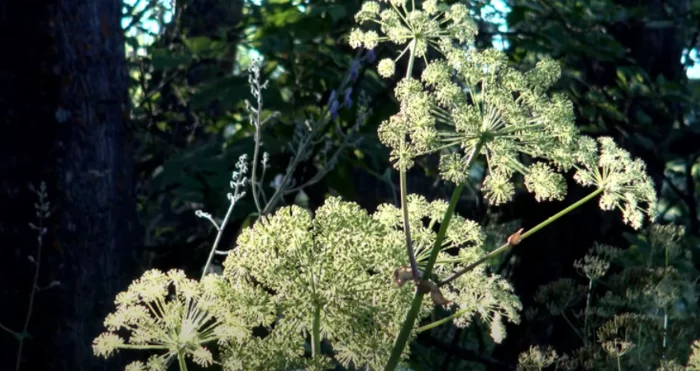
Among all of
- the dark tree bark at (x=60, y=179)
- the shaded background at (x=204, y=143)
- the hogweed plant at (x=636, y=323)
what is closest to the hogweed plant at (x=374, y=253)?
the hogweed plant at (x=636, y=323)

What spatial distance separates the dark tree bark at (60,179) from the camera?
7.70ft

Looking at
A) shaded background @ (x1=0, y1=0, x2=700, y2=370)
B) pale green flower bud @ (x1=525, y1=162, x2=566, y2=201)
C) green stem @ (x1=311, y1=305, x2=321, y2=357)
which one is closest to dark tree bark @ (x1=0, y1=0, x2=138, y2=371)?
shaded background @ (x1=0, y1=0, x2=700, y2=370)

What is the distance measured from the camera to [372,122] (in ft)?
9.87

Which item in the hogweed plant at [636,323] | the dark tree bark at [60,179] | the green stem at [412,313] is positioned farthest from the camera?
the dark tree bark at [60,179]

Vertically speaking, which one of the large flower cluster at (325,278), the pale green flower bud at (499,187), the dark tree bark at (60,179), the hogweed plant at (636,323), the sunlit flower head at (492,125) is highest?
the dark tree bark at (60,179)

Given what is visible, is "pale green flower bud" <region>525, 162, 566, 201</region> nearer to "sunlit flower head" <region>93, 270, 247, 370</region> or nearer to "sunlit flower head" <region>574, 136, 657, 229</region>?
"sunlit flower head" <region>574, 136, 657, 229</region>

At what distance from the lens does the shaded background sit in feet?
7.77

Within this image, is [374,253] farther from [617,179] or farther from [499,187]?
[617,179]

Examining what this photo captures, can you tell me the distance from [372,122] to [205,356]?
2048mm

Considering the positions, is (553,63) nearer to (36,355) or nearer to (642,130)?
(36,355)

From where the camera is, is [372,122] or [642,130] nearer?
[372,122]

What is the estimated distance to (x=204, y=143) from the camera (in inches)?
128

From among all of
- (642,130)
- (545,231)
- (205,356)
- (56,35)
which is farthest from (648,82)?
(205,356)

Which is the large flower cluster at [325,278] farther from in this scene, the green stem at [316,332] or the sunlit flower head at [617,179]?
the sunlit flower head at [617,179]
